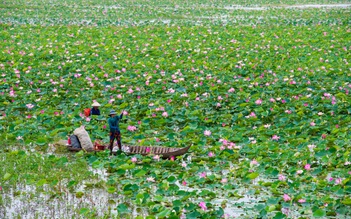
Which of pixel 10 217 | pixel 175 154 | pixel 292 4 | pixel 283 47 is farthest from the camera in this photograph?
pixel 292 4

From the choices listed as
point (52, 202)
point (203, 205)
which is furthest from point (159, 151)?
point (203, 205)

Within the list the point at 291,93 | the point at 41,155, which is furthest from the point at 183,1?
the point at 41,155

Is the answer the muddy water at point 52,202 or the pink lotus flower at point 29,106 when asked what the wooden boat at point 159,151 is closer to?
the muddy water at point 52,202

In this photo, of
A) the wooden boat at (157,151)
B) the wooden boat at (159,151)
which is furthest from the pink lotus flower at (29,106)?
the wooden boat at (159,151)

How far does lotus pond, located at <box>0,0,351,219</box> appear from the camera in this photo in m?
8.66

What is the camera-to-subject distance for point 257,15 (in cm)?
3105

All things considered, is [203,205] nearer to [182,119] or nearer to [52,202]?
[52,202]

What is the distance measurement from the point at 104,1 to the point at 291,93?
27969 millimetres

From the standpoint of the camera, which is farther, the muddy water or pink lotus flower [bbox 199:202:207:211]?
the muddy water

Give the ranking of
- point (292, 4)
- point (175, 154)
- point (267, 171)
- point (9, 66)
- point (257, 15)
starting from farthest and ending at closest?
point (292, 4)
point (257, 15)
point (9, 66)
point (175, 154)
point (267, 171)

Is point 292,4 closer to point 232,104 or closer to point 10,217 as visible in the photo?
point 232,104

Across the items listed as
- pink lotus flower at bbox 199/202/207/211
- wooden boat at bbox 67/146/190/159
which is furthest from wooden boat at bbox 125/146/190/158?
pink lotus flower at bbox 199/202/207/211

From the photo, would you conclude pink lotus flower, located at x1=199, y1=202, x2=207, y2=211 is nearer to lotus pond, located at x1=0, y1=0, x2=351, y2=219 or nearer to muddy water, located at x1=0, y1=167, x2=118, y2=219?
lotus pond, located at x1=0, y1=0, x2=351, y2=219

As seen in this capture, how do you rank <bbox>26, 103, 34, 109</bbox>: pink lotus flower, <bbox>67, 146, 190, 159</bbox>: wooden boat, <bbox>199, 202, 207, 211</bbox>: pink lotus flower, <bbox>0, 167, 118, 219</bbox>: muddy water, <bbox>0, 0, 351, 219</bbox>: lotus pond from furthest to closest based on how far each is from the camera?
<bbox>26, 103, 34, 109</bbox>: pink lotus flower < <bbox>67, 146, 190, 159</bbox>: wooden boat < <bbox>0, 0, 351, 219</bbox>: lotus pond < <bbox>0, 167, 118, 219</bbox>: muddy water < <bbox>199, 202, 207, 211</bbox>: pink lotus flower
